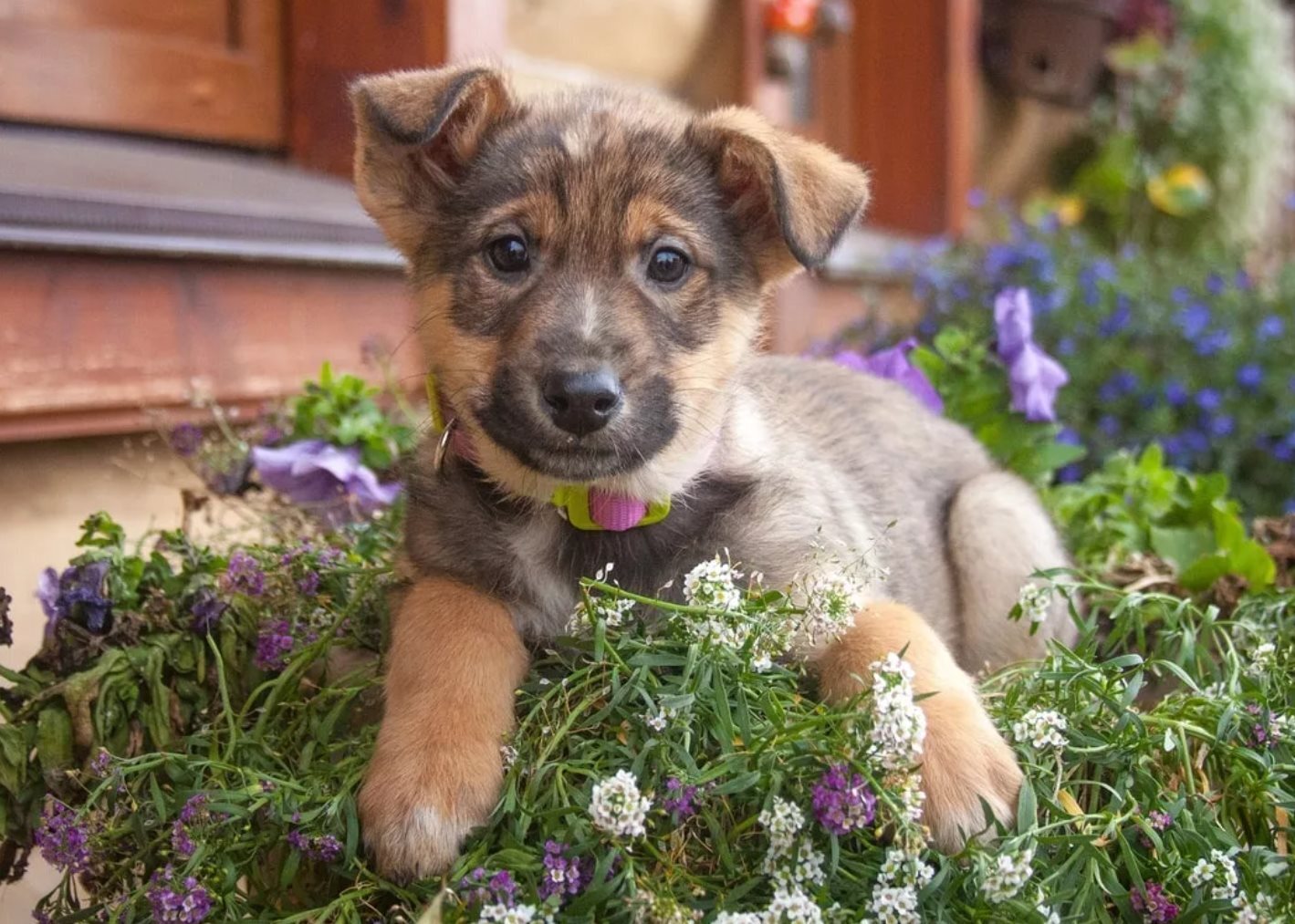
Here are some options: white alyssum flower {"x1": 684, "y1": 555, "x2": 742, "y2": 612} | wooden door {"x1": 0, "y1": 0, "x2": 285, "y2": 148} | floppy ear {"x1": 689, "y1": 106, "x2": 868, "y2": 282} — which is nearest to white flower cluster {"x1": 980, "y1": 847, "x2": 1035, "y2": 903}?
white alyssum flower {"x1": 684, "y1": 555, "x2": 742, "y2": 612}

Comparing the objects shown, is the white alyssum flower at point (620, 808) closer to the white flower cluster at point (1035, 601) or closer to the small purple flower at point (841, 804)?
the small purple flower at point (841, 804)

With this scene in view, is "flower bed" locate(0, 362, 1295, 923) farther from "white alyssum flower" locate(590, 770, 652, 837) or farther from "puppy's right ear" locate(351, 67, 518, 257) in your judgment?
"puppy's right ear" locate(351, 67, 518, 257)

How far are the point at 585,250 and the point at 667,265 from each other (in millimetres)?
205

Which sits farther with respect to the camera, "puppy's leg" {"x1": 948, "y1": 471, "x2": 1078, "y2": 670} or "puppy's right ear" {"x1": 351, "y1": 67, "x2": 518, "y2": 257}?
"puppy's leg" {"x1": 948, "y1": 471, "x2": 1078, "y2": 670}

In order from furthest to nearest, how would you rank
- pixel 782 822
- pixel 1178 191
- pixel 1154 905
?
pixel 1178 191, pixel 1154 905, pixel 782 822

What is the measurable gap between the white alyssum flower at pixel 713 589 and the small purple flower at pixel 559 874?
0.47m

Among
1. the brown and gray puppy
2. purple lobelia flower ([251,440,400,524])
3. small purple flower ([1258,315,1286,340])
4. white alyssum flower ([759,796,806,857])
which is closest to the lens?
white alyssum flower ([759,796,806,857])

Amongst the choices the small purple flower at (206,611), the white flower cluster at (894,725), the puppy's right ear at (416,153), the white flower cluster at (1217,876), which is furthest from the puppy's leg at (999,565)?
the small purple flower at (206,611)

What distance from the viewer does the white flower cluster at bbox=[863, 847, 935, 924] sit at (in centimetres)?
180

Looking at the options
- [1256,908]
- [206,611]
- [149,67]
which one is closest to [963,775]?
[1256,908]

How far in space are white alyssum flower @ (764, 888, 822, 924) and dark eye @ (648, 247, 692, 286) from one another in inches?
51.5

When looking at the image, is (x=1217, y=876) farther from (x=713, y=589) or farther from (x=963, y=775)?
(x=713, y=589)

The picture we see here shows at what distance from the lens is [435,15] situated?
465 centimetres

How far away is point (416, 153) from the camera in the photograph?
2678 mm
